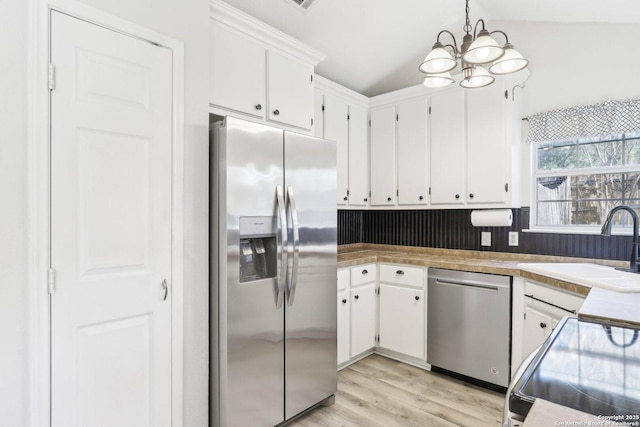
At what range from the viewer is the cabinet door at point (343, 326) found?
112 inches

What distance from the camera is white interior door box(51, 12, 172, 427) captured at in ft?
4.71

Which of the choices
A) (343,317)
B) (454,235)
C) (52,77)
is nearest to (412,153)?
(454,235)

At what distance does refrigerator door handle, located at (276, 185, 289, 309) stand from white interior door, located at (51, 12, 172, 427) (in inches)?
23.6

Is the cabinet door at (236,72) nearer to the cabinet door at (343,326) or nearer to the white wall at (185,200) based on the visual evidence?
the white wall at (185,200)

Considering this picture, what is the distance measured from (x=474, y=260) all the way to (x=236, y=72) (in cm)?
238

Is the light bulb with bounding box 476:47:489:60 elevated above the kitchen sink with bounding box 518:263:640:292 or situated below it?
above

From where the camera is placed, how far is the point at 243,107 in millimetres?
2203

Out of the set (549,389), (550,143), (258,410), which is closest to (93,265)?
(258,410)

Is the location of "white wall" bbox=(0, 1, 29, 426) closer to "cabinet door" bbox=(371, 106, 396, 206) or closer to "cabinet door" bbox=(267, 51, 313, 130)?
"cabinet door" bbox=(267, 51, 313, 130)

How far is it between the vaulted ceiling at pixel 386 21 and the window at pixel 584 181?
2.76 ft

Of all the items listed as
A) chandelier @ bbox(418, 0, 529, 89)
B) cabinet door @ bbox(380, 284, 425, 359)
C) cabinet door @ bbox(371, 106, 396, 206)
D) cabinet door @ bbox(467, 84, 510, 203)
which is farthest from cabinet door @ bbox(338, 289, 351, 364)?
chandelier @ bbox(418, 0, 529, 89)

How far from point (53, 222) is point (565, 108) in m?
3.45

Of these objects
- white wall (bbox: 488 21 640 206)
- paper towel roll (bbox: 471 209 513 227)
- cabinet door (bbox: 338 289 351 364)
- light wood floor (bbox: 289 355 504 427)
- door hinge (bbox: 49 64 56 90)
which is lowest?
light wood floor (bbox: 289 355 504 427)

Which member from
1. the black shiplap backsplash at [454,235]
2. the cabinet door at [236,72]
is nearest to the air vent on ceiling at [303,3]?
the cabinet door at [236,72]
